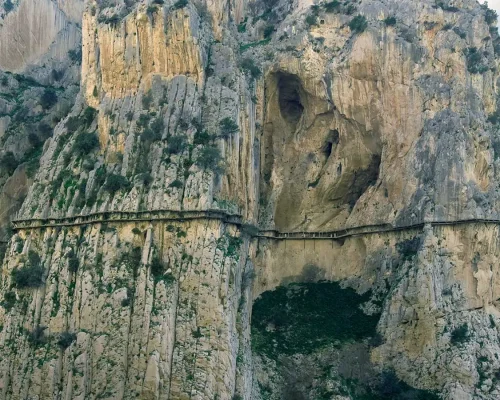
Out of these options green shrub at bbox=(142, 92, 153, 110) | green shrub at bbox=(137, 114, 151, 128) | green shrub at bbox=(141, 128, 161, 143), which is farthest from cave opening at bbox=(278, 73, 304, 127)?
green shrub at bbox=(141, 128, 161, 143)

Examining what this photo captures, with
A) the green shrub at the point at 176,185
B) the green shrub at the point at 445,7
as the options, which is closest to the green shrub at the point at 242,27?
the green shrub at the point at 445,7

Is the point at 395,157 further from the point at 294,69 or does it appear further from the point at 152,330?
the point at 152,330

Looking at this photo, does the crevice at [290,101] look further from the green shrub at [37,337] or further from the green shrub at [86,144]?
the green shrub at [37,337]

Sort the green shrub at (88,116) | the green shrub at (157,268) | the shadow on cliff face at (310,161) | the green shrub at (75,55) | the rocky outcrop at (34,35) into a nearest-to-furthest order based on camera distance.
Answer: the green shrub at (157,268) < the green shrub at (88,116) < the shadow on cliff face at (310,161) < the rocky outcrop at (34,35) < the green shrub at (75,55)

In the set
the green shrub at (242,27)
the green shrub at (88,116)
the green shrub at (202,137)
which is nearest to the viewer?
the green shrub at (202,137)

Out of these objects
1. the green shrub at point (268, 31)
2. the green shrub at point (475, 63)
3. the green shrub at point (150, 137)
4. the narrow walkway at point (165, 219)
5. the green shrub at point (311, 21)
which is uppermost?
the green shrub at point (268, 31)

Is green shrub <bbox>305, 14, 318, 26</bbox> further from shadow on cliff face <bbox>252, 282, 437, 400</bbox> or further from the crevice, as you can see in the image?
shadow on cliff face <bbox>252, 282, 437, 400</bbox>

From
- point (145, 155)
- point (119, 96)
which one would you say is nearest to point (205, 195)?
point (145, 155)

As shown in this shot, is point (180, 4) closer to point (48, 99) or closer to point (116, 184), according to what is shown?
point (116, 184)
